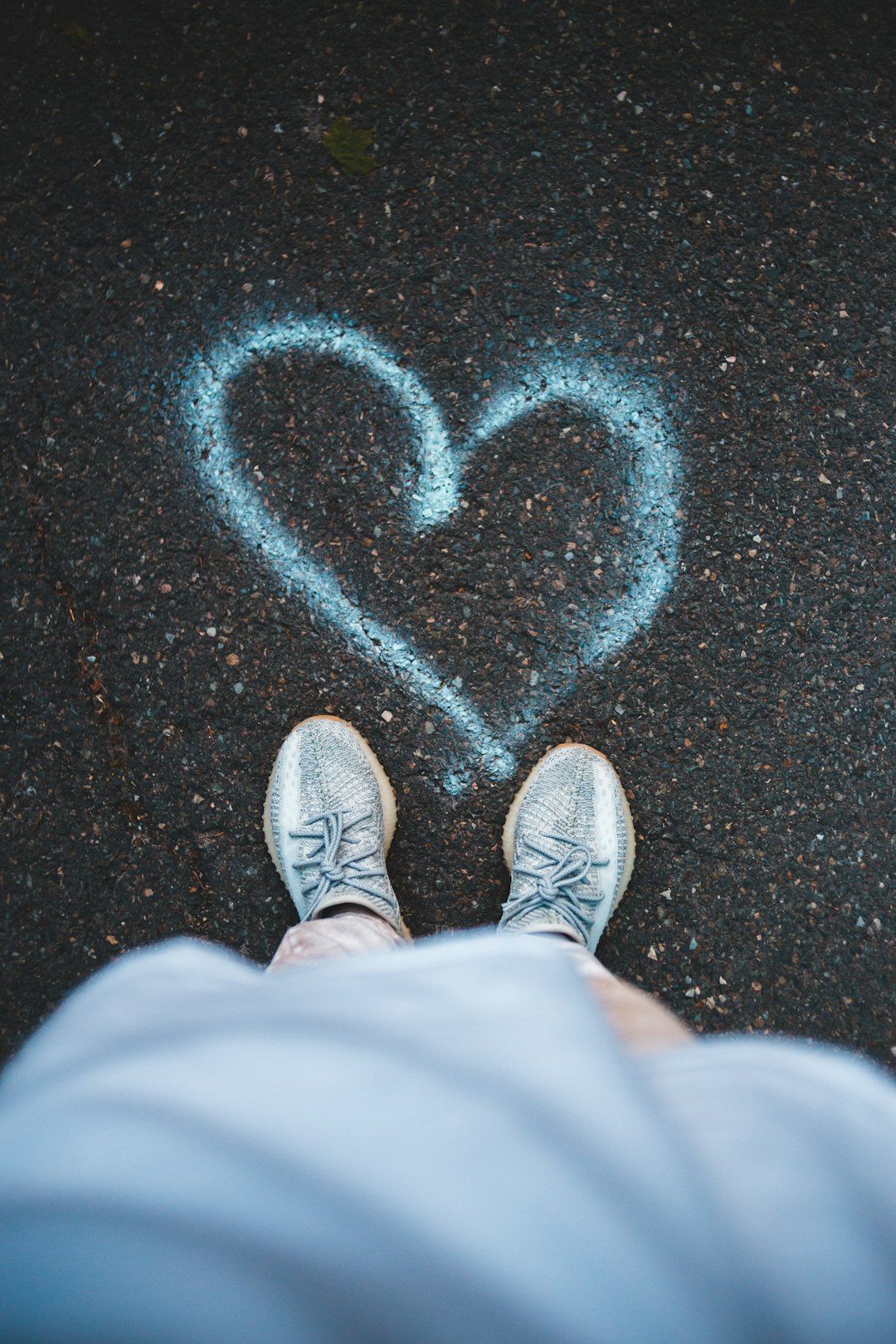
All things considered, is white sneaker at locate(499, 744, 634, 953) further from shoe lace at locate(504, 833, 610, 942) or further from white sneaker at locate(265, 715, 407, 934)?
white sneaker at locate(265, 715, 407, 934)

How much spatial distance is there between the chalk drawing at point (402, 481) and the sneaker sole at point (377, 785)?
0.15 m

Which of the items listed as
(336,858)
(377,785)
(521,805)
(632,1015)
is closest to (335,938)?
(336,858)

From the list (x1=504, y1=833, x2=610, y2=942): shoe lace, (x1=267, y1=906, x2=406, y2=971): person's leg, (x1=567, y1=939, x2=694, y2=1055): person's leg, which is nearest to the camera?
(x1=567, y1=939, x2=694, y2=1055): person's leg

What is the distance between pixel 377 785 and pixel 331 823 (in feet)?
0.41

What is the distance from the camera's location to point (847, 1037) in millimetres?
1748

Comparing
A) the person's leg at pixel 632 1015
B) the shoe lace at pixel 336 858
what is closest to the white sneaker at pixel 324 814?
the shoe lace at pixel 336 858

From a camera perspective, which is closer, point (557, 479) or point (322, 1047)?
point (322, 1047)

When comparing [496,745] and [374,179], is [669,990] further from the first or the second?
[374,179]

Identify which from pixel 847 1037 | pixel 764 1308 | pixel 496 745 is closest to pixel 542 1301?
pixel 764 1308

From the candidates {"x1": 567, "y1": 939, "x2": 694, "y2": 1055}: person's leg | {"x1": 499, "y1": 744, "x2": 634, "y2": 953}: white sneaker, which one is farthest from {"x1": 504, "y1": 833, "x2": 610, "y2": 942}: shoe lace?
{"x1": 567, "y1": 939, "x2": 694, "y2": 1055}: person's leg

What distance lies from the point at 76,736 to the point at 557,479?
1.19 meters

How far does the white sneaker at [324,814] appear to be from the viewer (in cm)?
173

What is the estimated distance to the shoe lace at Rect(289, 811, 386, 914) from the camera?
1.71 meters

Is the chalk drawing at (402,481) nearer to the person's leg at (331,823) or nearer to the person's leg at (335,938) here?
the person's leg at (331,823)
